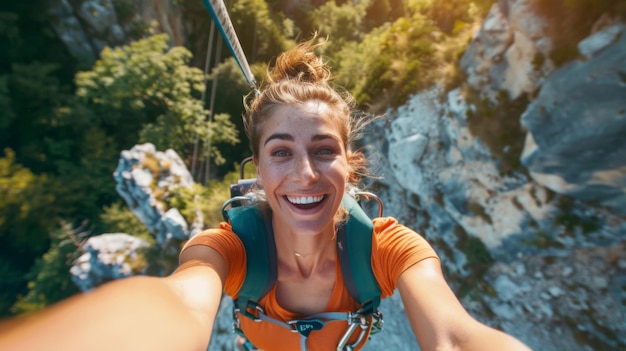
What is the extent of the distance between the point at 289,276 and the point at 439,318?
955mm

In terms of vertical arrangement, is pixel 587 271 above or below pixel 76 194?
above

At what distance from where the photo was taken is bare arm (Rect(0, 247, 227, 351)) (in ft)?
2.41

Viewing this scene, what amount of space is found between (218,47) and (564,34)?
52.6ft

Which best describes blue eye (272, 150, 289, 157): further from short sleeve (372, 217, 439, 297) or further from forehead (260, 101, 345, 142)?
short sleeve (372, 217, 439, 297)

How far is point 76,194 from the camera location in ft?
44.0

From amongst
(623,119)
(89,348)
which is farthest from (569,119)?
(89,348)

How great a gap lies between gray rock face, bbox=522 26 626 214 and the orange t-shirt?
3153mm

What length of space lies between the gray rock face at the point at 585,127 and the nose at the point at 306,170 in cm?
360

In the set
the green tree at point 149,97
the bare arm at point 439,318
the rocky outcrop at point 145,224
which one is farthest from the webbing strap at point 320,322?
the green tree at point 149,97

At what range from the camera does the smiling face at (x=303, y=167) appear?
1.53 meters

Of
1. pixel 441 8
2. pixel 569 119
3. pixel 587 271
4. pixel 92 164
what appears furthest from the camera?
pixel 92 164

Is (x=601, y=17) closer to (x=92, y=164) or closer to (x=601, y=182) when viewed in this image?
(x=601, y=182)

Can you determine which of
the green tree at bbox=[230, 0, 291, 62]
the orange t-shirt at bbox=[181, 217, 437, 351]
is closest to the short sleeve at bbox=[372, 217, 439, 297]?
the orange t-shirt at bbox=[181, 217, 437, 351]

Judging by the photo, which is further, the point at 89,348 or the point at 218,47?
the point at 218,47
